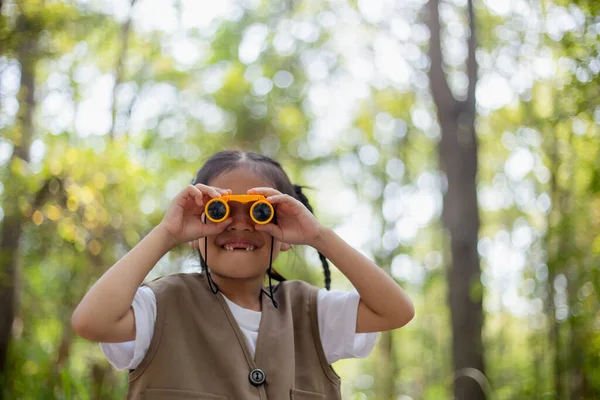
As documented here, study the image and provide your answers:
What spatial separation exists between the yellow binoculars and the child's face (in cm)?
6

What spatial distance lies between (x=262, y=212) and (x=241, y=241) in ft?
0.45

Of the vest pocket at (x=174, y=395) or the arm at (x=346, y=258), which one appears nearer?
the vest pocket at (x=174, y=395)

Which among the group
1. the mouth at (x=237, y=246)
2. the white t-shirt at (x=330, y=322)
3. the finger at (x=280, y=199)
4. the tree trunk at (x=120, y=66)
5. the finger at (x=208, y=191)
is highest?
the tree trunk at (x=120, y=66)

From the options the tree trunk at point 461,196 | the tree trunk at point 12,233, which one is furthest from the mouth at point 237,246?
the tree trunk at point 461,196

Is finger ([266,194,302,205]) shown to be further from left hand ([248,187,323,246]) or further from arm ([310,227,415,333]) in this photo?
arm ([310,227,415,333])

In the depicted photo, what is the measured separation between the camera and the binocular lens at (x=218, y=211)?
1634 millimetres

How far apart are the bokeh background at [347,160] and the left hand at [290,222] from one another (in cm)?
47

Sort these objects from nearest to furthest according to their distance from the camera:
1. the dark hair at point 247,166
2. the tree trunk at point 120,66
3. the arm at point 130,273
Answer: the arm at point 130,273
the dark hair at point 247,166
the tree trunk at point 120,66

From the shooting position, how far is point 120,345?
1.61 m

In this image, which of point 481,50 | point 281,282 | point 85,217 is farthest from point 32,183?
point 481,50

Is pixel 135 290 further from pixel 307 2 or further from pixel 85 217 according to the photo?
pixel 307 2

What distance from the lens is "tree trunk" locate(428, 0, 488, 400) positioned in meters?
5.31

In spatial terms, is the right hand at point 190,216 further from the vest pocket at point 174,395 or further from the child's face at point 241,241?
the vest pocket at point 174,395

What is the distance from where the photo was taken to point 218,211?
164cm
